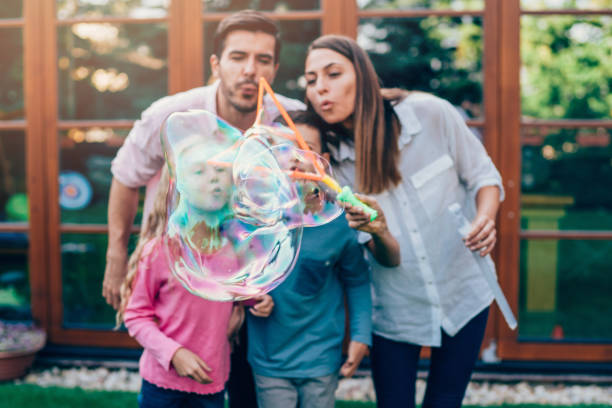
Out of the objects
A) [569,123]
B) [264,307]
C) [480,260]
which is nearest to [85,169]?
[264,307]

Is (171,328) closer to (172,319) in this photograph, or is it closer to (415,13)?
(172,319)

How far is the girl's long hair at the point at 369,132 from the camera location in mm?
1584

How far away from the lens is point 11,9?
318cm

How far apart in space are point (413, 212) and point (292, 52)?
167cm

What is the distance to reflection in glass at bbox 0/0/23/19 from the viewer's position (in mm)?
3154

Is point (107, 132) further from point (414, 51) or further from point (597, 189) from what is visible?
point (597, 189)

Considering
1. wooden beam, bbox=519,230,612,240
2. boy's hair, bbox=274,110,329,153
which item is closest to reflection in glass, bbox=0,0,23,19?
boy's hair, bbox=274,110,329,153

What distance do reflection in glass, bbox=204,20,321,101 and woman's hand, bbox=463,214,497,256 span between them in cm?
172

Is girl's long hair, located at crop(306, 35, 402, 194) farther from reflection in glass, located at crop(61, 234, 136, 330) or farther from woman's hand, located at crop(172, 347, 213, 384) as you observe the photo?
reflection in glass, located at crop(61, 234, 136, 330)

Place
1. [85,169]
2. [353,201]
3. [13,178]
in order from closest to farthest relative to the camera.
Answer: [353,201], [85,169], [13,178]

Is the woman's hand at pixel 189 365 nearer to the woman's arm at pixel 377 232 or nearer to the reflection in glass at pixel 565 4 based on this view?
the woman's arm at pixel 377 232

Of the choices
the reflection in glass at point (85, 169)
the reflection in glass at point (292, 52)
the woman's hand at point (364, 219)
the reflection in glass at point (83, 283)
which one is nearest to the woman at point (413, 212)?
the woman's hand at point (364, 219)

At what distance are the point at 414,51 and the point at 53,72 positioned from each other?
6.97ft

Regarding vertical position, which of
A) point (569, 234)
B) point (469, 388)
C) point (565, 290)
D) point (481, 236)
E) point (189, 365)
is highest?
point (481, 236)
